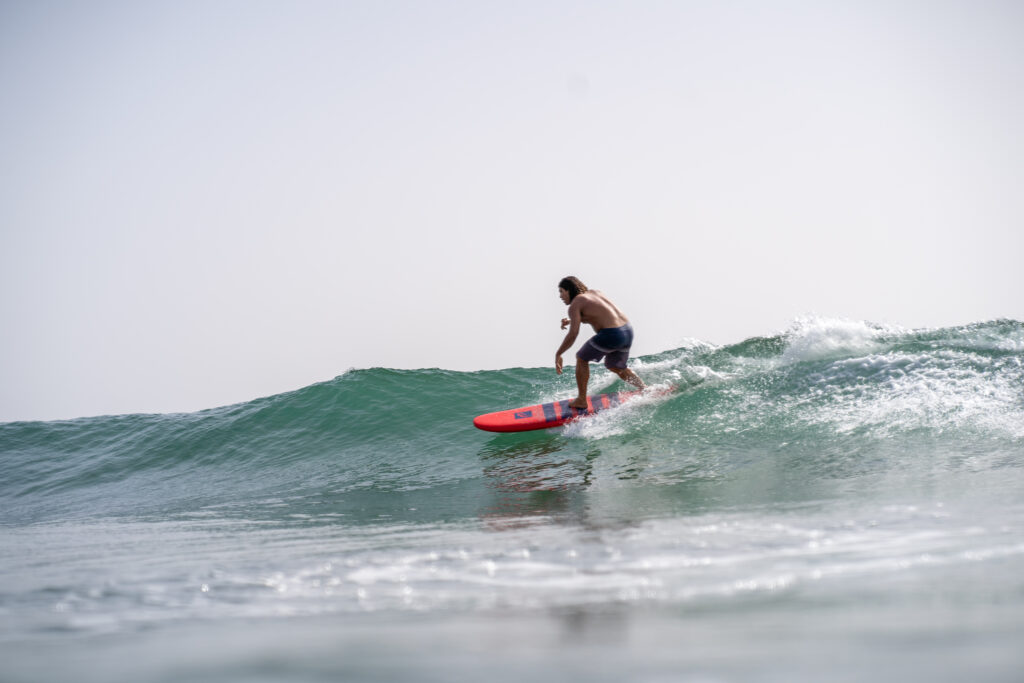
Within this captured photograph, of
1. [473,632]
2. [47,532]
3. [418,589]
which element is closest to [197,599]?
[418,589]

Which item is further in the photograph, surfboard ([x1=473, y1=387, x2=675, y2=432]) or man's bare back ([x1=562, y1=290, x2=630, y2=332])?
surfboard ([x1=473, y1=387, x2=675, y2=432])

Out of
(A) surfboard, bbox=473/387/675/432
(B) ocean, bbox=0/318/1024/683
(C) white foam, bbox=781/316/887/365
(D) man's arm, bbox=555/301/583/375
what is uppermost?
(D) man's arm, bbox=555/301/583/375

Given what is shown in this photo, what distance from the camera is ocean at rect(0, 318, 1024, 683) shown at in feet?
6.23

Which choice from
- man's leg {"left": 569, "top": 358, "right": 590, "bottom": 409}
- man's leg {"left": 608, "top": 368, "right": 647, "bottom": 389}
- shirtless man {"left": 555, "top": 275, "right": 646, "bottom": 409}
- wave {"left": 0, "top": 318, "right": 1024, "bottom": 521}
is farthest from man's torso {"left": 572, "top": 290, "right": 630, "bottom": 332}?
wave {"left": 0, "top": 318, "right": 1024, "bottom": 521}

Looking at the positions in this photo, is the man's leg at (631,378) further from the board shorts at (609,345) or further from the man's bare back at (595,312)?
the man's bare back at (595,312)

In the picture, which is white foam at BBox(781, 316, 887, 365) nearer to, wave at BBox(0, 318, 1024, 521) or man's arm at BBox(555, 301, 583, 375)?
wave at BBox(0, 318, 1024, 521)

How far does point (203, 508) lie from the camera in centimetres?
701

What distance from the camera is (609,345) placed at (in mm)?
8789

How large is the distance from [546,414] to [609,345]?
4.19 ft

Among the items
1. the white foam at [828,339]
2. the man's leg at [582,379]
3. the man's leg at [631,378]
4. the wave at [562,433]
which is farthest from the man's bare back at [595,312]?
the white foam at [828,339]

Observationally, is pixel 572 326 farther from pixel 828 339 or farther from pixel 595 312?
pixel 828 339

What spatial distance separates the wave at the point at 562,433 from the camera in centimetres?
682

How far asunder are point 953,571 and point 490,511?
3.32 metres

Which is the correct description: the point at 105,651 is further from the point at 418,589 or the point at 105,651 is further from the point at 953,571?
the point at 953,571
